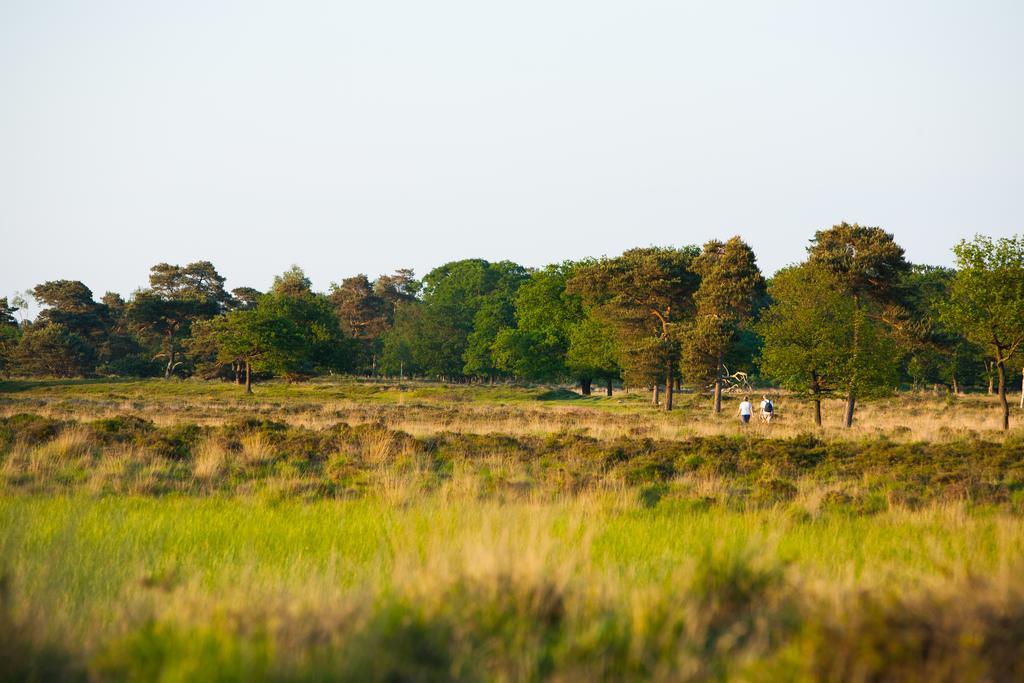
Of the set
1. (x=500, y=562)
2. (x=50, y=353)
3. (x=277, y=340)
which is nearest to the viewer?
(x=500, y=562)

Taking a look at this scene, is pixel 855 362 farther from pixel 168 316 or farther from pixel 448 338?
pixel 168 316

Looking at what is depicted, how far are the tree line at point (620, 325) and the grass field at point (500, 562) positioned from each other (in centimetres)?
1590

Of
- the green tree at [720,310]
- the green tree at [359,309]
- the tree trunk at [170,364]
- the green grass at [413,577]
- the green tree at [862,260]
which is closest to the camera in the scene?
the green grass at [413,577]

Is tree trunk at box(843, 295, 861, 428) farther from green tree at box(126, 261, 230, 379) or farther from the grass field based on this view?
green tree at box(126, 261, 230, 379)

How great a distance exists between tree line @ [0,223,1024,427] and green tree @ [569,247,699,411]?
0.11m

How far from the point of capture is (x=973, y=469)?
1522 cm

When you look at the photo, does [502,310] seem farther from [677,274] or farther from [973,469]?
[973,469]

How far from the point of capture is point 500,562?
17.0 ft

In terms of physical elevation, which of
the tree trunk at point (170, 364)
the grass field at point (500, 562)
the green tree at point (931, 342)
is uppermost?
the green tree at point (931, 342)

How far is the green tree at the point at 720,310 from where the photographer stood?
150ft

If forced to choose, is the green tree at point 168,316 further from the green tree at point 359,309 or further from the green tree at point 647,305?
the green tree at point 647,305

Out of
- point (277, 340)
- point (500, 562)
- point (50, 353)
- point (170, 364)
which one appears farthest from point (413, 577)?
point (50, 353)

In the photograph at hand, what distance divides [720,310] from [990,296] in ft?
66.1

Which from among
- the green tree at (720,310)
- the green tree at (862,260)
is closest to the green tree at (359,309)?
the green tree at (720,310)
